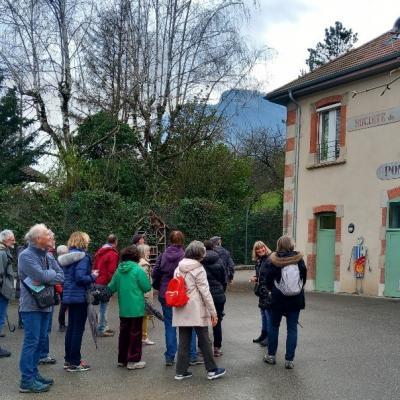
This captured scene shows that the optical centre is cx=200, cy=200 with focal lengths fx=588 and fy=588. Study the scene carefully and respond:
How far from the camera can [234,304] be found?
13.8 m

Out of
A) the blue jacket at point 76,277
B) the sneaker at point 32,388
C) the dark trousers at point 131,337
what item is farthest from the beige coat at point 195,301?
the sneaker at point 32,388

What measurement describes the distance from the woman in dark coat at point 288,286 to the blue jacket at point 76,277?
2264 mm

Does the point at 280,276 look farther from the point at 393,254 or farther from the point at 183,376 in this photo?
the point at 393,254

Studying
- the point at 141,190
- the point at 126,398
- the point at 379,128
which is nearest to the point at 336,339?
the point at 126,398

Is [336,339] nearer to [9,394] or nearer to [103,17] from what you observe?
[9,394]

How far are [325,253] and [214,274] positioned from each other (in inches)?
402

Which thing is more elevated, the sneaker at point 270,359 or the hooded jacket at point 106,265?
the hooded jacket at point 106,265

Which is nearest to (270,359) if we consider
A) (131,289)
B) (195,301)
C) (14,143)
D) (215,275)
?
(215,275)

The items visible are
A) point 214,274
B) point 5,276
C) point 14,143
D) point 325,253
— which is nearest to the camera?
point 214,274

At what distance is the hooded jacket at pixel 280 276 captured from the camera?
7293 mm

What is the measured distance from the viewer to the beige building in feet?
50.2

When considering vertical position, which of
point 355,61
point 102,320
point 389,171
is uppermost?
point 355,61

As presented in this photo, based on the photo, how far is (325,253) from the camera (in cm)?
1722

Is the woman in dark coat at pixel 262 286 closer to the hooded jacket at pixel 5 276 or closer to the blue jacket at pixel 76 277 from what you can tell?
the blue jacket at pixel 76 277
